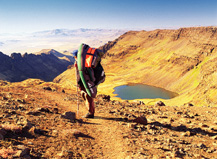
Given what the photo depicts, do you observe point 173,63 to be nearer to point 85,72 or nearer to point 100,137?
point 85,72

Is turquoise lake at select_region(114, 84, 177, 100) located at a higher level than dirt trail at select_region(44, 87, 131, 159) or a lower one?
lower

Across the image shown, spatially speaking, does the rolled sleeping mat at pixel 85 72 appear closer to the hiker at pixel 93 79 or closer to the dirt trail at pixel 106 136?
the hiker at pixel 93 79

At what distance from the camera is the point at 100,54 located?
10445 millimetres

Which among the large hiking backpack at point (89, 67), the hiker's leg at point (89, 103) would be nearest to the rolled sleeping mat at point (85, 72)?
the large hiking backpack at point (89, 67)

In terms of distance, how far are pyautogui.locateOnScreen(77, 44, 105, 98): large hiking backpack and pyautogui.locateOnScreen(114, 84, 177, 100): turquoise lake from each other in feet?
288

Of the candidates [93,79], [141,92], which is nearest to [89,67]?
[93,79]

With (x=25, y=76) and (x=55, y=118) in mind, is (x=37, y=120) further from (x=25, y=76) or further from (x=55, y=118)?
(x=25, y=76)

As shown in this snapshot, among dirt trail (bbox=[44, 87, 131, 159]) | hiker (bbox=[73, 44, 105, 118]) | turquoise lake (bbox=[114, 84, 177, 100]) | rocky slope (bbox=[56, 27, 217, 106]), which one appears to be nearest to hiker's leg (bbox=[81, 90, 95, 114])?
hiker (bbox=[73, 44, 105, 118])

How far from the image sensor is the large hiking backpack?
10.0 metres

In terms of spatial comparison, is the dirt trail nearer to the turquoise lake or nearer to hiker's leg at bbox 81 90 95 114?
hiker's leg at bbox 81 90 95 114

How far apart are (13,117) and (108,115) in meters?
6.13

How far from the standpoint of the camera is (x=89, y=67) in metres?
10.2

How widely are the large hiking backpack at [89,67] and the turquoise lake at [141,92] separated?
288 ft

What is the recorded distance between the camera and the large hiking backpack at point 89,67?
10047mm
